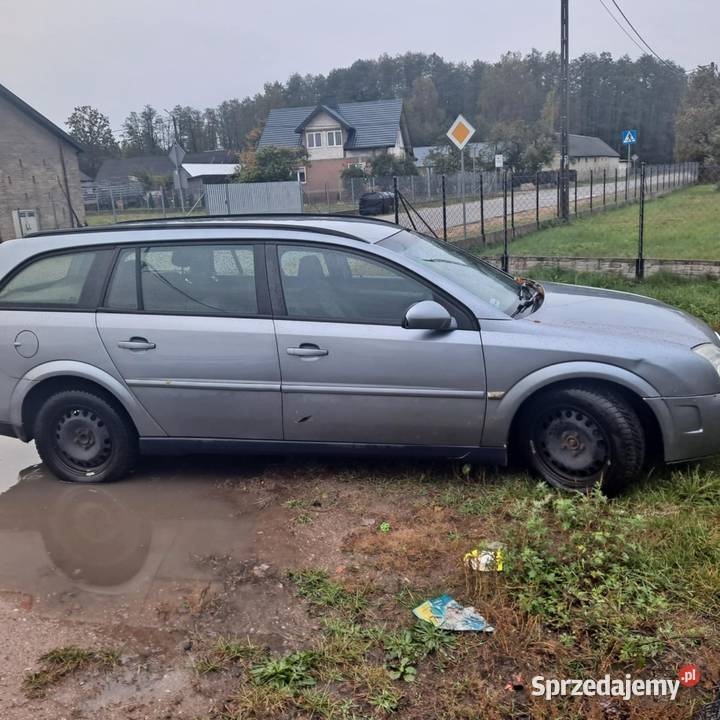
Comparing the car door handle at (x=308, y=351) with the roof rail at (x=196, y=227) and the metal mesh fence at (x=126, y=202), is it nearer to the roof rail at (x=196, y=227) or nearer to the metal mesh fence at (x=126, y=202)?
the roof rail at (x=196, y=227)

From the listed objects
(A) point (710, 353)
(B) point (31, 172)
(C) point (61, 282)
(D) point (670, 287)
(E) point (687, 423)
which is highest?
(B) point (31, 172)

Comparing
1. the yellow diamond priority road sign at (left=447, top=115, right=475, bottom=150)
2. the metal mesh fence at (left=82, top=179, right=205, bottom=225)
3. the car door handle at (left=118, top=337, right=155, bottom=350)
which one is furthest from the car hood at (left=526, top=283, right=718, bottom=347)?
the metal mesh fence at (left=82, top=179, right=205, bottom=225)

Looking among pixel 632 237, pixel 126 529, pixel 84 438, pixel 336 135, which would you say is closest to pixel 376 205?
pixel 632 237

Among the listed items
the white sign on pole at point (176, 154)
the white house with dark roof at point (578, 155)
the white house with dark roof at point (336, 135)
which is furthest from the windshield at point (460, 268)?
the white house with dark roof at point (336, 135)

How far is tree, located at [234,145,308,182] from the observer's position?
38188 mm

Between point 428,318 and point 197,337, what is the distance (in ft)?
4.74

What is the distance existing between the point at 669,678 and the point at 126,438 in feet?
11.3

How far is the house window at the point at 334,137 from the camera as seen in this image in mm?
52375

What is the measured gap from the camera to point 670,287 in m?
9.57

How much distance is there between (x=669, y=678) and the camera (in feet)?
8.76

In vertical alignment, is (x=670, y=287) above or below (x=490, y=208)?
below

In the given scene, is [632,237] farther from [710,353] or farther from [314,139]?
[314,139]

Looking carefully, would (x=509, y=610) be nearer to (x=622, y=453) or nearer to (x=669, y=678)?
(x=669, y=678)

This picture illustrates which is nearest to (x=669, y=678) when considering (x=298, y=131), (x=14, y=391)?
(x=14, y=391)
